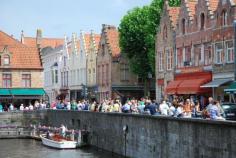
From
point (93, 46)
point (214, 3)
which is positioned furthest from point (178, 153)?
point (93, 46)

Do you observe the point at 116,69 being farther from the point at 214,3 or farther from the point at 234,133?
the point at 234,133

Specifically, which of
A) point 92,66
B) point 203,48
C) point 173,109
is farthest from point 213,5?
point 92,66

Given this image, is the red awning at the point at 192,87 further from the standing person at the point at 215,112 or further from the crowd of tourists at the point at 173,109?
the standing person at the point at 215,112

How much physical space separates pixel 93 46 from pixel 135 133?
3861cm

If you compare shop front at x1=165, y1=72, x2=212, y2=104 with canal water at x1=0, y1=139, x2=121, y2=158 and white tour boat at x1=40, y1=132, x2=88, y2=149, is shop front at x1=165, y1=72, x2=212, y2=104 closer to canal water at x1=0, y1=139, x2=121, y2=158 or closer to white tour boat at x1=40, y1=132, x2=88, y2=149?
white tour boat at x1=40, y1=132, x2=88, y2=149

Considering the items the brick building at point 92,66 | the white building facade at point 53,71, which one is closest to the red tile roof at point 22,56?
the brick building at point 92,66

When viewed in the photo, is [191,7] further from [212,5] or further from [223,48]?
[223,48]

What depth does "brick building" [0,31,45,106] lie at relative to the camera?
73625mm

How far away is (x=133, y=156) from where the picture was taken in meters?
36.3

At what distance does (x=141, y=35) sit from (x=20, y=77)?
18935mm

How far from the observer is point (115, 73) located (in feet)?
224

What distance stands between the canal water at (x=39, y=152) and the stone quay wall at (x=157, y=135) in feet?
3.10

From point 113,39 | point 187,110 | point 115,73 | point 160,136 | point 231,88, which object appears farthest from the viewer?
point 113,39

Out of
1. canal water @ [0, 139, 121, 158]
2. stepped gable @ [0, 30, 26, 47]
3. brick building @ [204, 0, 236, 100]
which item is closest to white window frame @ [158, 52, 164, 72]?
brick building @ [204, 0, 236, 100]
